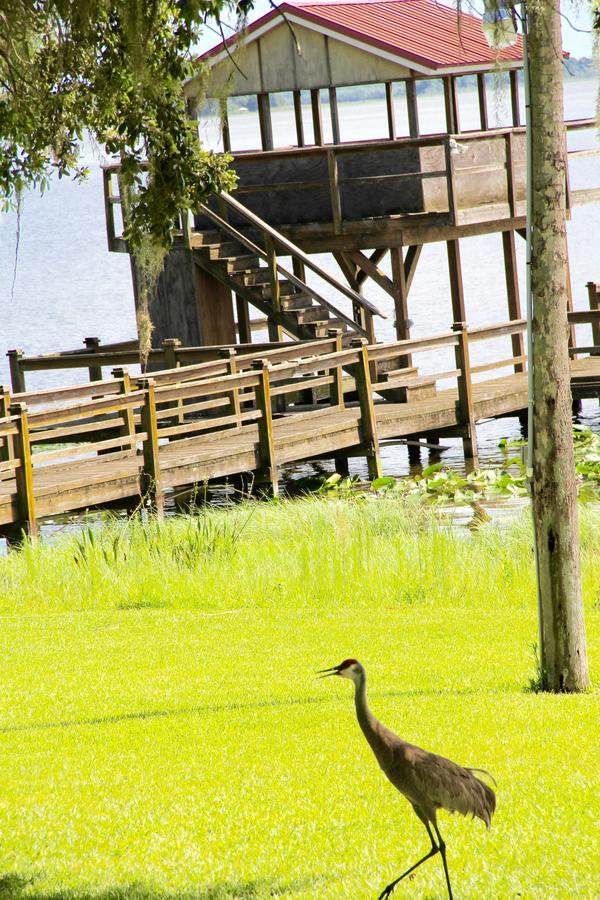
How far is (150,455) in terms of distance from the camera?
14.8m

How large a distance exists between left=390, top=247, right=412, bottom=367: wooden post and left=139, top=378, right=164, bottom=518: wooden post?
7650 mm

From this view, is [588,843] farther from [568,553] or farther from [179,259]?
[179,259]

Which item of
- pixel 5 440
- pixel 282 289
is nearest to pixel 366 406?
pixel 282 289

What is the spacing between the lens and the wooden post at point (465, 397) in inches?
749

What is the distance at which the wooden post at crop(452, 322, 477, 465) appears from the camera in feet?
62.4

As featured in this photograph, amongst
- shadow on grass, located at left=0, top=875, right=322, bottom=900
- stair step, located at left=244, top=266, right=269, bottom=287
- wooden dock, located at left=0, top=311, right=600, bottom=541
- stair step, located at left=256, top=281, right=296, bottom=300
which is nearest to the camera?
shadow on grass, located at left=0, top=875, right=322, bottom=900

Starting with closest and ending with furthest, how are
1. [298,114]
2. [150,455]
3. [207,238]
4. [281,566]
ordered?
[281,566] < [150,455] < [207,238] < [298,114]

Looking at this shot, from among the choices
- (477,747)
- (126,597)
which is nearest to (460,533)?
(126,597)

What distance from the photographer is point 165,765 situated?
6.38 meters

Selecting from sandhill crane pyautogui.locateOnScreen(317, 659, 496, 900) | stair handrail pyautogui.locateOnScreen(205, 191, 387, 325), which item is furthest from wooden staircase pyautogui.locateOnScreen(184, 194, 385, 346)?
sandhill crane pyautogui.locateOnScreen(317, 659, 496, 900)

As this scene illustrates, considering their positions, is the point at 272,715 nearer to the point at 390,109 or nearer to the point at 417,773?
the point at 417,773

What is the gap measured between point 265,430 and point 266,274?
630cm

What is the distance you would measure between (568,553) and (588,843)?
7.87ft

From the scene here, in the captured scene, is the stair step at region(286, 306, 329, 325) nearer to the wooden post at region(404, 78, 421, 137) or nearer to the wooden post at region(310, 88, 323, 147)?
the wooden post at region(404, 78, 421, 137)
